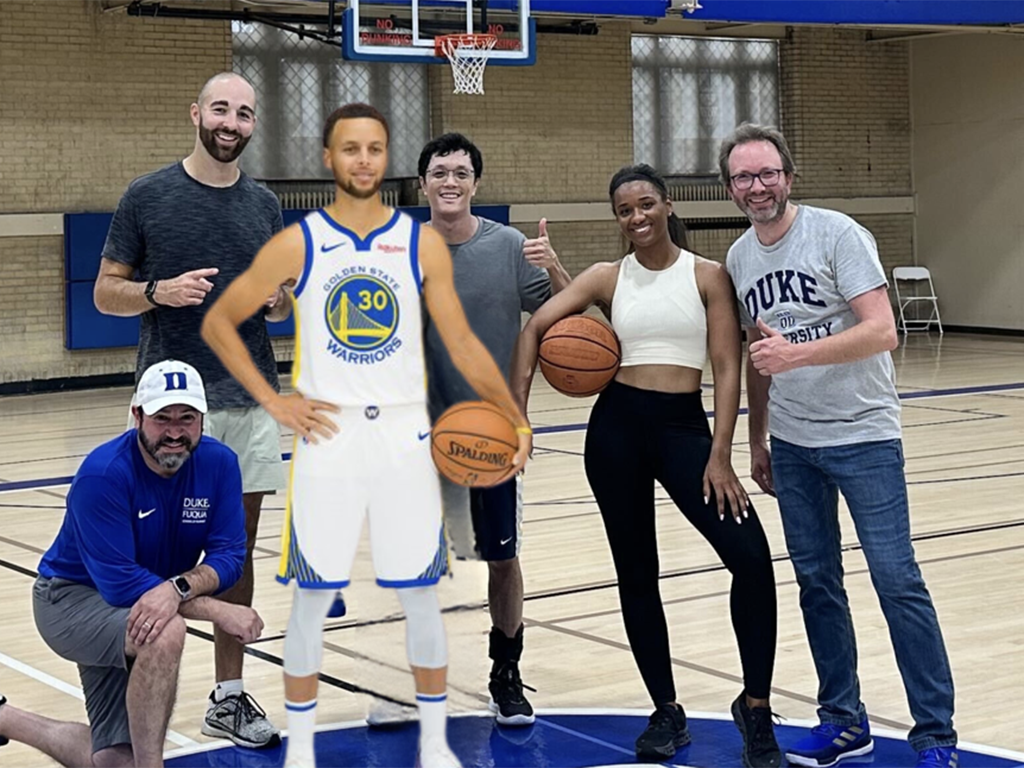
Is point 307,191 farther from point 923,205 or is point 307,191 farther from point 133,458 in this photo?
point 133,458

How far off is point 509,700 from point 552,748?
0.86 feet

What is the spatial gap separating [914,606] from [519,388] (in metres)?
1.24

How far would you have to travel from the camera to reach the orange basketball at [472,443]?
3141 mm

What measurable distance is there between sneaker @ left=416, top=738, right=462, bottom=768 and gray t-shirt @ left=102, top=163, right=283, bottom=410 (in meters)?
1.40

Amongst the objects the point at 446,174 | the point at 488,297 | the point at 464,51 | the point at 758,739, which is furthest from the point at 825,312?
the point at 464,51

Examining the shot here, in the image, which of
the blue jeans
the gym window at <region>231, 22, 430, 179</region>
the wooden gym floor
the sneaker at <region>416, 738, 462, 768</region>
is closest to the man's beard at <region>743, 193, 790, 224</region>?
the blue jeans

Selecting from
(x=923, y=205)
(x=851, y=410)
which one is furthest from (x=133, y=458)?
(x=923, y=205)

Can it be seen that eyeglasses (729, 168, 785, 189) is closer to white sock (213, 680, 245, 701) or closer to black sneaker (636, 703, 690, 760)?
black sneaker (636, 703, 690, 760)

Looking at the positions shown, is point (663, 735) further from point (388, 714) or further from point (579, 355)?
point (579, 355)

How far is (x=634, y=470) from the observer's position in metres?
4.32

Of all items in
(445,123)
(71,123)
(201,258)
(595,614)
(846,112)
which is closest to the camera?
(201,258)

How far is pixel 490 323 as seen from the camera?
11.0 ft

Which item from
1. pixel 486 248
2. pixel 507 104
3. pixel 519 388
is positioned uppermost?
pixel 507 104

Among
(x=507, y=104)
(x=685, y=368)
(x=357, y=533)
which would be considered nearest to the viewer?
(x=357, y=533)
